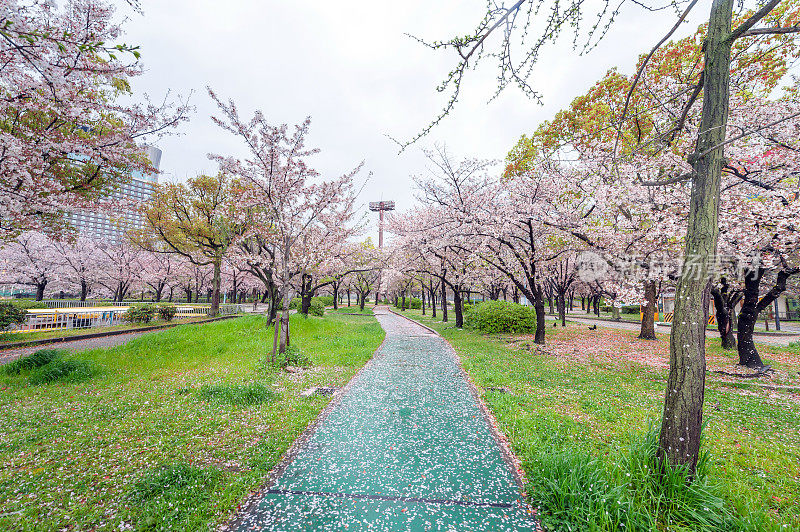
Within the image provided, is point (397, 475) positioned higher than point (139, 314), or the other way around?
point (139, 314)

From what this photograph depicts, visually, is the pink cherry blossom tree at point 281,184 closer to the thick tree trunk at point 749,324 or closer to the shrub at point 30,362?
the shrub at point 30,362

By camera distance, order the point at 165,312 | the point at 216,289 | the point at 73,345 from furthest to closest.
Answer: the point at 216,289 → the point at 165,312 → the point at 73,345

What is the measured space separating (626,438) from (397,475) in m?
3.38

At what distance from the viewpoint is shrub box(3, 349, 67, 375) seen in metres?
6.99

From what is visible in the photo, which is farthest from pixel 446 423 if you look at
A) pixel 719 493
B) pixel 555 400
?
pixel 719 493

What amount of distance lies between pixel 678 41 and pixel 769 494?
53.4ft

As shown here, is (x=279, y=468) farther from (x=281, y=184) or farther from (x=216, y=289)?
(x=216, y=289)

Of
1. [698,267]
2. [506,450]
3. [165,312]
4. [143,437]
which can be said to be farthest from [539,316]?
[165,312]

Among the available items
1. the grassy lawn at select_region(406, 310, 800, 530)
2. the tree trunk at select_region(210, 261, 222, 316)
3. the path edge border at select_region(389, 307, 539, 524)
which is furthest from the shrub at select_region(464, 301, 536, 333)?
the tree trunk at select_region(210, 261, 222, 316)

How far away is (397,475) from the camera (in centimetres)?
369

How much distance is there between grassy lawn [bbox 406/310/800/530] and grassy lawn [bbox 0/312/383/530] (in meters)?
3.32

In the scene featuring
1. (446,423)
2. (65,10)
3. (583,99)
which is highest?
(583,99)

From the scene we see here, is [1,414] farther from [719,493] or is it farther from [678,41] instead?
[678,41]

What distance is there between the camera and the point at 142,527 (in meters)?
2.75
